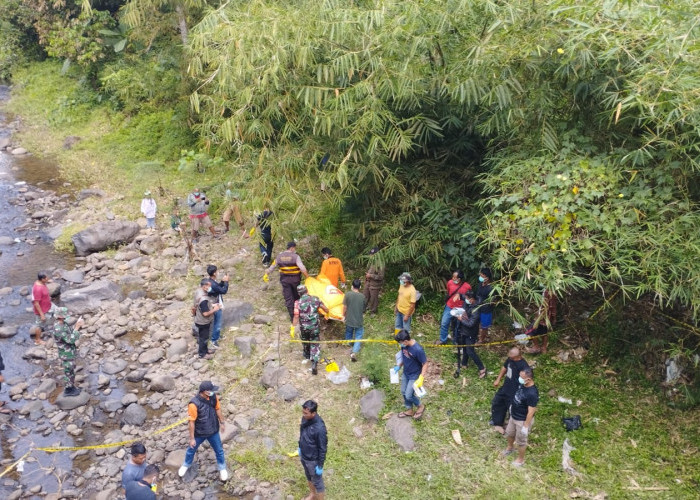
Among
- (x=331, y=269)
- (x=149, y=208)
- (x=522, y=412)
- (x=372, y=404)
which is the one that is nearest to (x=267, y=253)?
(x=331, y=269)

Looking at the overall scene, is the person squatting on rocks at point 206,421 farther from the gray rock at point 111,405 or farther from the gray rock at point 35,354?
the gray rock at point 35,354

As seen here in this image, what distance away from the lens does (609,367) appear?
8445mm

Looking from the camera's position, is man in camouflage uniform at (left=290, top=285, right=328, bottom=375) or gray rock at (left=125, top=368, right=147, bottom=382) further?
gray rock at (left=125, top=368, right=147, bottom=382)

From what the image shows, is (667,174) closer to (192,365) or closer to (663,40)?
(663,40)

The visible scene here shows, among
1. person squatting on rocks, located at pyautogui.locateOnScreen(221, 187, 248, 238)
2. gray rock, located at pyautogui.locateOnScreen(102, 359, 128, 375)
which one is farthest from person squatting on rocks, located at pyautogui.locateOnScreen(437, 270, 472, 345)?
gray rock, located at pyautogui.locateOnScreen(102, 359, 128, 375)

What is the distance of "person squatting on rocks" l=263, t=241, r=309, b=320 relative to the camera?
978 cm

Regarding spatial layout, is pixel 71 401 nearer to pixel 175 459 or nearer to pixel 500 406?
pixel 175 459

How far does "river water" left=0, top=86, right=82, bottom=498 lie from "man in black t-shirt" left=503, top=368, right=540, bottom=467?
5.79 m

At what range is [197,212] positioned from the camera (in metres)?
13.0

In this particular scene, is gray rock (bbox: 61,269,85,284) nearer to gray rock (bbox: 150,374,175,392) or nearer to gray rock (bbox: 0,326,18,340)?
gray rock (bbox: 0,326,18,340)

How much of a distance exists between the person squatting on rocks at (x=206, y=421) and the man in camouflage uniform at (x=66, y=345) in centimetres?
279

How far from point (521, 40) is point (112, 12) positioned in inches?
759

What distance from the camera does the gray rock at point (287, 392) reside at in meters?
8.52

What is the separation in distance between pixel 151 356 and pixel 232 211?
14.8ft
